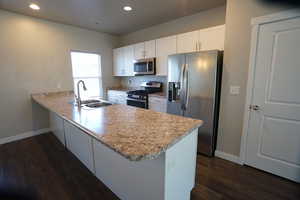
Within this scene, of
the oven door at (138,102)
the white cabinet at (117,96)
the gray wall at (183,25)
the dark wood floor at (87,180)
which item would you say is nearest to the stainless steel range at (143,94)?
the oven door at (138,102)

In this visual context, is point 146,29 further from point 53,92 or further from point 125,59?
point 53,92

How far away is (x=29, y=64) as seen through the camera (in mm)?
3209

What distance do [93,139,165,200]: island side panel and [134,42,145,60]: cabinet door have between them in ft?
8.87

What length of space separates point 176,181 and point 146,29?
3.92 meters

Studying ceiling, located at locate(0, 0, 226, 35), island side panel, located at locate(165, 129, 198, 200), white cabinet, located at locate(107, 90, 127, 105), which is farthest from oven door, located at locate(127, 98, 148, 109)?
island side panel, located at locate(165, 129, 198, 200)

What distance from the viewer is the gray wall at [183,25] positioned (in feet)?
9.41

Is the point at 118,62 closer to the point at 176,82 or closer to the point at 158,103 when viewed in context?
the point at 158,103

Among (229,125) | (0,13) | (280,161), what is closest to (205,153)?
(229,125)

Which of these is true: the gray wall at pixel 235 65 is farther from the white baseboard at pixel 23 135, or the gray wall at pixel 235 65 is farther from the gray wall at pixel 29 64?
the white baseboard at pixel 23 135

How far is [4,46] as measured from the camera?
2.89 metres

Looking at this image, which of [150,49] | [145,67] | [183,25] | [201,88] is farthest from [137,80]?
[201,88]

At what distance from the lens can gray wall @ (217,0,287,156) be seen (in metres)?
2.05

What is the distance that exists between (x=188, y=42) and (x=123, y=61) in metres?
2.14

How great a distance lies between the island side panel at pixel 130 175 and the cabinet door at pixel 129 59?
2.81 meters
